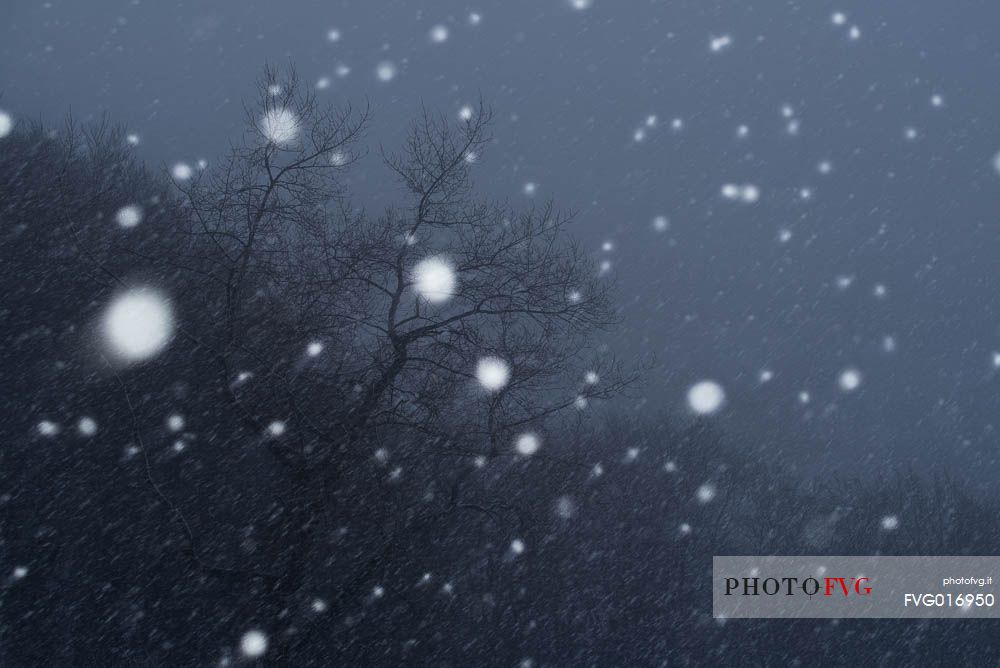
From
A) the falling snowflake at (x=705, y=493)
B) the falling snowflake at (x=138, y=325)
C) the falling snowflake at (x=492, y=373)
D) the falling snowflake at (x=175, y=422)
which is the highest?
the falling snowflake at (x=705, y=493)

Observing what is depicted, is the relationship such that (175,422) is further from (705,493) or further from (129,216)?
(705,493)

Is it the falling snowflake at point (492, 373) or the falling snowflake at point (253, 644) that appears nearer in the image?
the falling snowflake at point (492, 373)

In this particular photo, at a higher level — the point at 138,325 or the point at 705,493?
the point at 705,493

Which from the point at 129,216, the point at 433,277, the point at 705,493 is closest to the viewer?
the point at 433,277

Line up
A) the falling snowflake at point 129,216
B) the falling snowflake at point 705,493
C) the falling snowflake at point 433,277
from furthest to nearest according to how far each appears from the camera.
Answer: the falling snowflake at point 705,493 < the falling snowflake at point 129,216 < the falling snowflake at point 433,277

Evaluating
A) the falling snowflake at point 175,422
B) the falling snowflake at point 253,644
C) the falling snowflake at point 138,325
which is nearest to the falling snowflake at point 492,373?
the falling snowflake at point 253,644

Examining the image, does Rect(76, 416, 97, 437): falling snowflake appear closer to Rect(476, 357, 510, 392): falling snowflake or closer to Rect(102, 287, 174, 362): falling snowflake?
Rect(102, 287, 174, 362): falling snowflake

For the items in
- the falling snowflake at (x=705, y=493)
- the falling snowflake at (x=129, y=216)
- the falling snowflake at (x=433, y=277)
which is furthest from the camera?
the falling snowflake at (x=705, y=493)

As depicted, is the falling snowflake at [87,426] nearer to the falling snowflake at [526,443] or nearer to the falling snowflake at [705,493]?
the falling snowflake at [526,443]

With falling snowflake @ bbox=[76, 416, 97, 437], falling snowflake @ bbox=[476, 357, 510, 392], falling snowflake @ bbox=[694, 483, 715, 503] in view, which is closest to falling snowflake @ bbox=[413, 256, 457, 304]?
falling snowflake @ bbox=[476, 357, 510, 392]

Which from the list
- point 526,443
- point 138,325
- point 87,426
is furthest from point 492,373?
point 87,426

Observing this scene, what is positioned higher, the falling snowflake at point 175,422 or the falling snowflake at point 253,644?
the falling snowflake at point 175,422

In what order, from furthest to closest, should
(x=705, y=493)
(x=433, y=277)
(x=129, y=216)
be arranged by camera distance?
1. (x=705, y=493)
2. (x=129, y=216)
3. (x=433, y=277)

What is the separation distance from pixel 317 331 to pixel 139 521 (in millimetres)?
4547
